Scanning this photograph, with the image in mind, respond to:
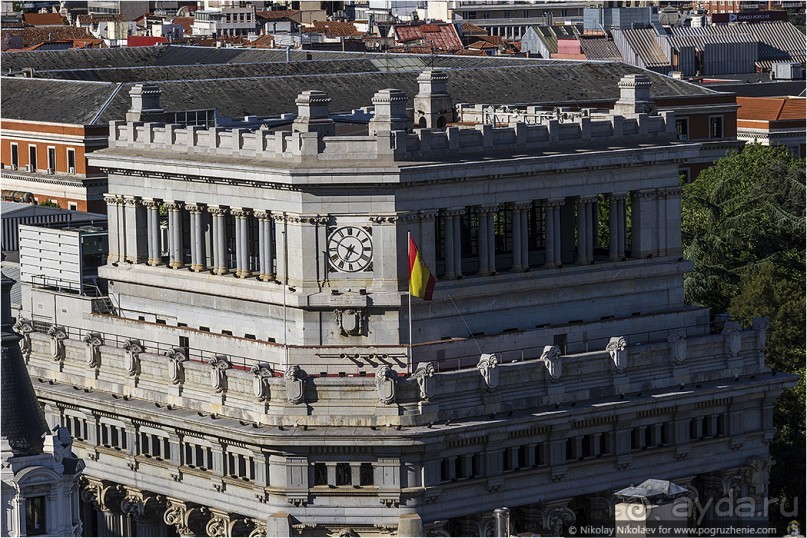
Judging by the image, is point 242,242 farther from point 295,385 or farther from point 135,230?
point 295,385

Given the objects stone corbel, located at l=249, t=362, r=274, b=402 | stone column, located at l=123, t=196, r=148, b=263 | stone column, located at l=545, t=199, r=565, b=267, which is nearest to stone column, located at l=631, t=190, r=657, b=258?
stone column, located at l=545, t=199, r=565, b=267

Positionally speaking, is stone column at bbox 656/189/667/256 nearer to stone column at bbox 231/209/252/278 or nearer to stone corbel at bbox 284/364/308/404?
stone column at bbox 231/209/252/278

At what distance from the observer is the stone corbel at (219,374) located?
5591 inches

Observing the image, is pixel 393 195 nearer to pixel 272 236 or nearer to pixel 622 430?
pixel 272 236

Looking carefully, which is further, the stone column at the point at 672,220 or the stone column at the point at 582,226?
the stone column at the point at 672,220

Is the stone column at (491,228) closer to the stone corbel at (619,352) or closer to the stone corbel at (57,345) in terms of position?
the stone corbel at (619,352)

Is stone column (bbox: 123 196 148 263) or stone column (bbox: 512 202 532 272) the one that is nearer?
stone column (bbox: 512 202 532 272)

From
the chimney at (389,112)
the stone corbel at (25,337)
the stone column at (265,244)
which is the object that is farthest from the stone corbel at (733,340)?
the stone corbel at (25,337)

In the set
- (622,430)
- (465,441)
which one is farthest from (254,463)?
(622,430)

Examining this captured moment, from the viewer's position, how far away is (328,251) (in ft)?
472

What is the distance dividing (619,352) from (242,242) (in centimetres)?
1985

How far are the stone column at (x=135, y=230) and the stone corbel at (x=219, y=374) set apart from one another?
1594 centimetres

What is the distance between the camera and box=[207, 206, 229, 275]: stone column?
149750mm

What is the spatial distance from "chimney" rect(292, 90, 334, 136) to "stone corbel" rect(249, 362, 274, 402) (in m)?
12.3
